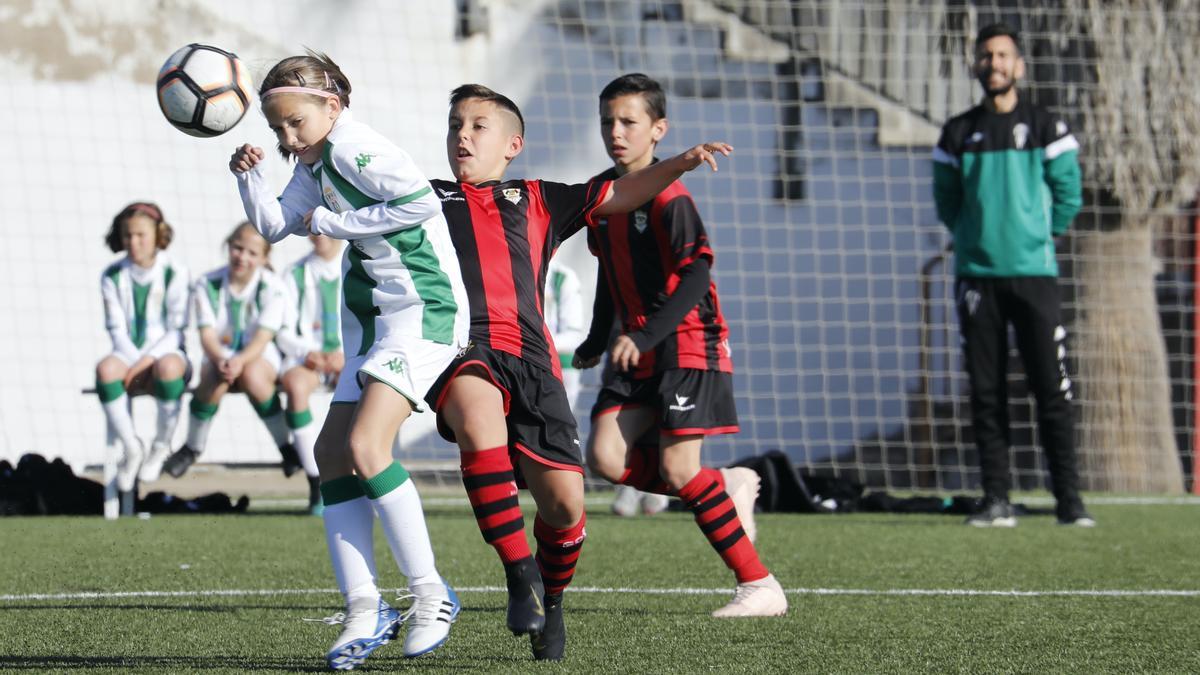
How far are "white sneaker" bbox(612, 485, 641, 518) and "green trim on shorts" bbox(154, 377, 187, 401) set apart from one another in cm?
222

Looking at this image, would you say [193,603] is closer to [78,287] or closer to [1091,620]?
[1091,620]

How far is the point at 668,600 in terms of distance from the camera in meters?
4.39

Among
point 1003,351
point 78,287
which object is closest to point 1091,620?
point 1003,351

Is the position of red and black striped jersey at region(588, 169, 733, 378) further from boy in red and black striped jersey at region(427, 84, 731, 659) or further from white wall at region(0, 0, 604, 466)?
white wall at region(0, 0, 604, 466)

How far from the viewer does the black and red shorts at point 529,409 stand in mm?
3506

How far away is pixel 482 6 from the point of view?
11742 mm

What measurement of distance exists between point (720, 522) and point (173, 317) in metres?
4.55

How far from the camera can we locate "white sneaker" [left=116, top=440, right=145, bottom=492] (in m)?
7.51

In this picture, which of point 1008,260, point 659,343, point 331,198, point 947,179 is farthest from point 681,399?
point 947,179

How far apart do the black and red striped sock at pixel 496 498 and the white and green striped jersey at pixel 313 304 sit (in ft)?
16.0

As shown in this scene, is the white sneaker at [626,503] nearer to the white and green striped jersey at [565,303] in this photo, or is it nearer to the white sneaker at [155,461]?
the white and green striped jersey at [565,303]

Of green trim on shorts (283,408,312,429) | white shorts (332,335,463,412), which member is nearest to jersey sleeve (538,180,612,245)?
white shorts (332,335,463,412)

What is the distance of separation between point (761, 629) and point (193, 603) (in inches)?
61.9

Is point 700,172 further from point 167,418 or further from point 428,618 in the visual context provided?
→ point 428,618
